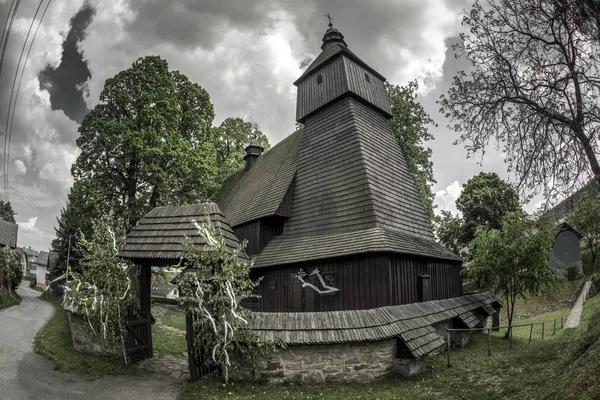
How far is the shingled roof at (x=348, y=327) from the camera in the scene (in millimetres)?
→ 7949

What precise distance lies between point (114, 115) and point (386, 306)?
56.5 feet

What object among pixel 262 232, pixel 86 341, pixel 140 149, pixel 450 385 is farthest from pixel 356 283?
pixel 140 149

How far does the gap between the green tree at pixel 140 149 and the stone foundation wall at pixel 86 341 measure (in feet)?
24.4

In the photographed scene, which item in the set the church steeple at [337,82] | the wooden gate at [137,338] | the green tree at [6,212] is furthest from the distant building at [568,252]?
the green tree at [6,212]

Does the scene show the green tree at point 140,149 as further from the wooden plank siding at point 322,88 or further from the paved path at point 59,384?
the paved path at point 59,384

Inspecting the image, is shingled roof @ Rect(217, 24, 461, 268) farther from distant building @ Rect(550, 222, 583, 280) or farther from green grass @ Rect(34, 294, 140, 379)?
distant building @ Rect(550, 222, 583, 280)

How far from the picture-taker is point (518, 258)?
13055 mm

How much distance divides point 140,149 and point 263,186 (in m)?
6.85

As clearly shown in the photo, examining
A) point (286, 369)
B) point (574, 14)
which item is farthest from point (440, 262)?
point (574, 14)

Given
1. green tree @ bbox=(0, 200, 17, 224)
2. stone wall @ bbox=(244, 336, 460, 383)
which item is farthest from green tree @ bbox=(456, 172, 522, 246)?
green tree @ bbox=(0, 200, 17, 224)

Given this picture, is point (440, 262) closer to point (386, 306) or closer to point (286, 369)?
point (386, 306)

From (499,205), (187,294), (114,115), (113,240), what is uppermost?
(114,115)

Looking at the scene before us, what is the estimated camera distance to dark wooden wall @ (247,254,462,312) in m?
10.0

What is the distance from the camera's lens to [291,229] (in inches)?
539
